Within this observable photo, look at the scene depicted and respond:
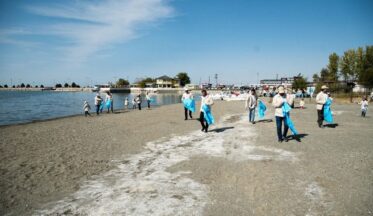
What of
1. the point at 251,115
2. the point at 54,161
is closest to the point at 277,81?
the point at 251,115

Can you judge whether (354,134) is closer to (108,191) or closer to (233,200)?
(233,200)

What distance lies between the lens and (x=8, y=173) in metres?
6.77

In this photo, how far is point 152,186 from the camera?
5789mm

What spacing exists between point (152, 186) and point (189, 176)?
1019mm

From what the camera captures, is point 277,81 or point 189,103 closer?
point 189,103

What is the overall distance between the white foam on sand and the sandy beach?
2 cm

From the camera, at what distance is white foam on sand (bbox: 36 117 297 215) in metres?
4.73

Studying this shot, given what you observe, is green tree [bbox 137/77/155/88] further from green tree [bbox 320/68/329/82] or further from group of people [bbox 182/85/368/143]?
group of people [bbox 182/85/368/143]

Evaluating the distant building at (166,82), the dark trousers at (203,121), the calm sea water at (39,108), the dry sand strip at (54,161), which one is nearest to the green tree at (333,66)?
the calm sea water at (39,108)

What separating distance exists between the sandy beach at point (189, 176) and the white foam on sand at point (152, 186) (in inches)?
0.8

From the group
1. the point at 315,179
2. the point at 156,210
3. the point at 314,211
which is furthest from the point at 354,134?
the point at 156,210

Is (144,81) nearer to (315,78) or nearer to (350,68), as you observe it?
(315,78)

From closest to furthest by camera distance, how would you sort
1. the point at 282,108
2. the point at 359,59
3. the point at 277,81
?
the point at 282,108 < the point at 359,59 < the point at 277,81

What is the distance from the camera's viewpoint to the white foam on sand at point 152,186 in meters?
4.73
